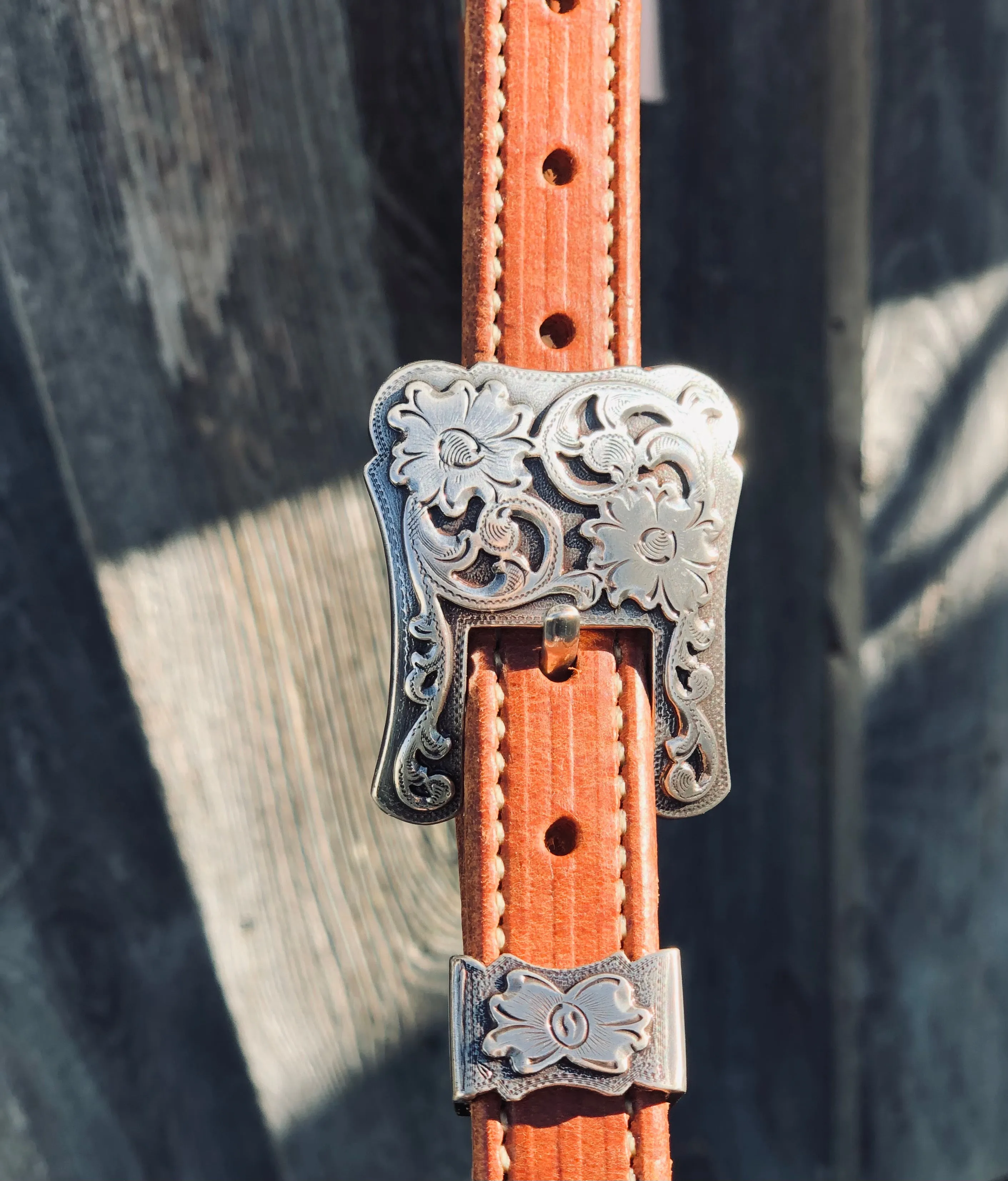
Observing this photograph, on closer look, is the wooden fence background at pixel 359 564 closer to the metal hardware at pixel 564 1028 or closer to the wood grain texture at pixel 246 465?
the wood grain texture at pixel 246 465

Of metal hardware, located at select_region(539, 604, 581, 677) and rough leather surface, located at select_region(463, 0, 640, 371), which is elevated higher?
rough leather surface, located at select_region(463, 0, 640, 371)

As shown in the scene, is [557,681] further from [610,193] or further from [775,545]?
[775,545]

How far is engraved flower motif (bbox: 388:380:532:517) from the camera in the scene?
0.52 m

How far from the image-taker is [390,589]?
1.70 feet

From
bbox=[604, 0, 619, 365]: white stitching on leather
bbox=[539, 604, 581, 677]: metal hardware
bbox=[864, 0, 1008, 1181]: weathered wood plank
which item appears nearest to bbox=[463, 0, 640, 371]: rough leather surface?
bbox=[604, 0, 619, 365]: white stitching on leather

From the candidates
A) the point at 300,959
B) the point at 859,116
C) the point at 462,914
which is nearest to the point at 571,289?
the point at 462,914

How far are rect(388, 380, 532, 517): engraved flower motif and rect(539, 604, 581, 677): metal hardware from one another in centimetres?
7

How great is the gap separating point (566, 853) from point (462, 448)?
228mm

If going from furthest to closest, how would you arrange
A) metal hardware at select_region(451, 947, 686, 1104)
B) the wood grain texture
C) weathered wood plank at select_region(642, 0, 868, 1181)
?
weathered wood plank at select_region(642, 0, 868, 1181)
the wood grain texture
metal hardware at select_region(451, 947, 686, 1104)

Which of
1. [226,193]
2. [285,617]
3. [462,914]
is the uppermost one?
[226,193]

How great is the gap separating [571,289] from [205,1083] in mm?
804

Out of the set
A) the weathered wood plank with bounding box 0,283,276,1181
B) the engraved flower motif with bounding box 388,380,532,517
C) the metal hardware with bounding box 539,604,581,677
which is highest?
the engraved flower motif with bounding box 388,380,532,517

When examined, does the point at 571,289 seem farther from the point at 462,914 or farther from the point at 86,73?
the point at 86,73

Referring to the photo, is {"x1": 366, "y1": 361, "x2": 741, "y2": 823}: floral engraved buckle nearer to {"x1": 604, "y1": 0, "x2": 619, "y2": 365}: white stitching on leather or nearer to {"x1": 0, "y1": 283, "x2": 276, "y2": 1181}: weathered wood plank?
{"x1": 604, "y1": 0, "x2": 619, "y2": 365}: white stitching on leather
